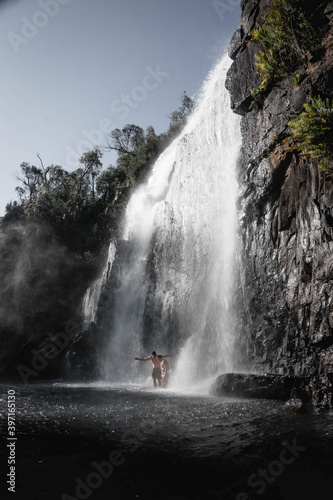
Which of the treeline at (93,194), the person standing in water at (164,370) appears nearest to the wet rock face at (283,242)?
the person standing in water at (164,370)

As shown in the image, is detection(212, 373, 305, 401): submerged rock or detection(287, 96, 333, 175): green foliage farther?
detection(287, 96, 333, 175): green foliage

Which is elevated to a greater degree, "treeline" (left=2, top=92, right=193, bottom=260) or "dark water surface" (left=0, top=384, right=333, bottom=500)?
"treeline" (left=2, top=92, right=193, bottom=260)

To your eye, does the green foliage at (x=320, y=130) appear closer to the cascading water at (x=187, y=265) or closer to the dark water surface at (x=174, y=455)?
the cascading water at (x=187, y=265)

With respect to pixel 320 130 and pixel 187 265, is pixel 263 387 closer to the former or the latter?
pixel 320 130

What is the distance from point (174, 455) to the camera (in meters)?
4.01

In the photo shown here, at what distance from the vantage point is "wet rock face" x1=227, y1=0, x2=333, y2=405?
8.42 meters

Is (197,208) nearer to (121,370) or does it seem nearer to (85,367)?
(121,370)

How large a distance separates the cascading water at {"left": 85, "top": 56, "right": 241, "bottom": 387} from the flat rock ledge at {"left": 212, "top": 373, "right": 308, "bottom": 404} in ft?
9.03

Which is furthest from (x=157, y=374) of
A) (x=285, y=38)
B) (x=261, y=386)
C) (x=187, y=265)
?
(x=285, y=38)

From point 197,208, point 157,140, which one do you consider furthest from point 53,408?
point 157,140

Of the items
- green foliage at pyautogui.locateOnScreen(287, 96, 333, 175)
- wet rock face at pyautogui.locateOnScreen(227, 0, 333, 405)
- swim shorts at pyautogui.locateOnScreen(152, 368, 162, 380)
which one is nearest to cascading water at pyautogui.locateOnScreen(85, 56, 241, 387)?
swim shorts at pyautogui.locateOnScreen(152, 368, 162, 380)

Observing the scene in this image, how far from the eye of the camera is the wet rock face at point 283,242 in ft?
27.6

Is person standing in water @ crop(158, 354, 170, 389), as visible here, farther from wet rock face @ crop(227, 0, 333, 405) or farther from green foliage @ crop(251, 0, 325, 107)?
green foliage @ crop(251, 0, 325, 107)

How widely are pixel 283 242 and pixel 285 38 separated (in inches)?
277
